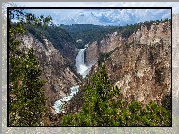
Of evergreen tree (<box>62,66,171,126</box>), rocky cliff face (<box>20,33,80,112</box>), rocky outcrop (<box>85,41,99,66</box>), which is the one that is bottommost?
evergreen tree (<box>62,66,171,126</box>)

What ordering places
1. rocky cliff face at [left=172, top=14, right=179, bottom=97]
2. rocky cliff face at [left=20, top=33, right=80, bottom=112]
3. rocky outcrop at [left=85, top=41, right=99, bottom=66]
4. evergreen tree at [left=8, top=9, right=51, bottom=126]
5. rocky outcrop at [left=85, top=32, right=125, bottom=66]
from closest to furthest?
rocky cliff face at [left=172, top=14, right=179, bottom=97]
evergreen tree at [left=8, top=9, right=51, bottom=126]
rocky cliff face at [left=20, top=33, right=80, bottom=112]
rocky outcrop at [left=85, top=41, right=99, bottom=66]
rocky outcrop at [left=85, top=32, right=125, bottom=66]

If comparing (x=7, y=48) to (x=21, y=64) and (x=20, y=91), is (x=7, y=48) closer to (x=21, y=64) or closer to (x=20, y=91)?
(x=21, y=64)

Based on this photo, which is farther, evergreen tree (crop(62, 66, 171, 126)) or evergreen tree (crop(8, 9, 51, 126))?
evergreen tree (crop(8, 9, 51, 126))

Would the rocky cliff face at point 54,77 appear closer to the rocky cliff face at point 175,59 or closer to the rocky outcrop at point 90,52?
the rocky outcrop at point 90,52

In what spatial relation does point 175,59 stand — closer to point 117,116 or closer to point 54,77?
point 117,116

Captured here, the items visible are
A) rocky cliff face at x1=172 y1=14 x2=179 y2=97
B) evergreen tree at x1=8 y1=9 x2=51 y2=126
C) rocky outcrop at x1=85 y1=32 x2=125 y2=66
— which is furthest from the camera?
rocky outcrop at x1=85 y1=32 x2=125 y2=66

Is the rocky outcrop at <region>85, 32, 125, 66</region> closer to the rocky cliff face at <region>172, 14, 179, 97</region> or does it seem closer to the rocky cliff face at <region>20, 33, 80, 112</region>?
the rocky cliff face at <region>20, 33, 80, 112</region>

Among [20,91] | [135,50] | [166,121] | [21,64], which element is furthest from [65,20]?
[135,50]

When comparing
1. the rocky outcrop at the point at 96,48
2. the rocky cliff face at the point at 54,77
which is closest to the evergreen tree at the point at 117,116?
the rocky cliff face at the point at 54,77

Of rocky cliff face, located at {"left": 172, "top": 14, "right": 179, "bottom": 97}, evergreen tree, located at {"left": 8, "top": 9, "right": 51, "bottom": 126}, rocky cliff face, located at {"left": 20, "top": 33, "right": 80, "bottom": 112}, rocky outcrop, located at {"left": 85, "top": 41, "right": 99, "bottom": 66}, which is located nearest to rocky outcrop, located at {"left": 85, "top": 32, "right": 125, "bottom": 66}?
rocky outcrop, located at {"left": 85, "top": 41, "right": 99, "bottom": 66}
